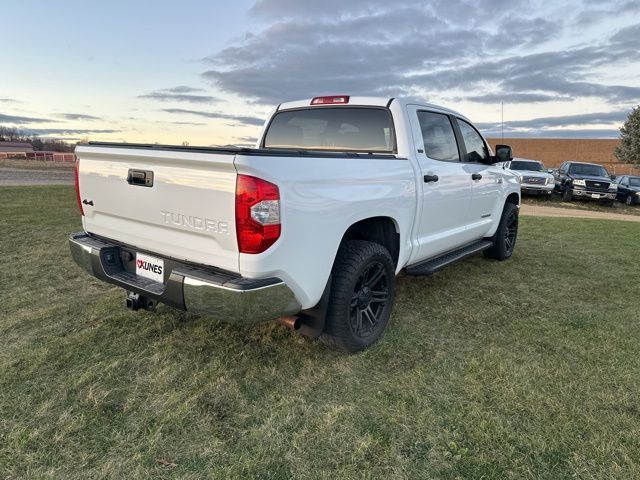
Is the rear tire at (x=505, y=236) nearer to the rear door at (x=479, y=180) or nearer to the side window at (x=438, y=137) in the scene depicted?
the rear door at (x=479, y=180)

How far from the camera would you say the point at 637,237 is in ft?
30.0

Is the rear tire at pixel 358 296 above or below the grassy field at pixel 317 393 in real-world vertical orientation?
above

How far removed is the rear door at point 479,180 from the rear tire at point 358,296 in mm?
1855

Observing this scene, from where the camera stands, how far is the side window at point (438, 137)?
4102mm

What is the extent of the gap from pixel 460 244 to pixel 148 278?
3344mm

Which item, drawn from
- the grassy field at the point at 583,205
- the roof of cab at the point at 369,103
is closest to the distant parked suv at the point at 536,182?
the grassy field at the point at 583,205

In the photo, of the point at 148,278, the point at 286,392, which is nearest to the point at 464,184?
the point at 286,392

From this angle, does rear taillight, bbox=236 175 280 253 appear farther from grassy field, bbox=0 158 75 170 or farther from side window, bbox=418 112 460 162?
grassy field, bbox=0 158 75 170

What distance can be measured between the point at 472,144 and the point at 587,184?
16.2 meters

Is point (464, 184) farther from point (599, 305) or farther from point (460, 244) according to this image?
point (599, 305)

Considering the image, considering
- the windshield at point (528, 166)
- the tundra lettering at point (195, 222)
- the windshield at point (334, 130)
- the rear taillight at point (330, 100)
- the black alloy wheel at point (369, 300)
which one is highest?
the rear taillight at point (330, 100)

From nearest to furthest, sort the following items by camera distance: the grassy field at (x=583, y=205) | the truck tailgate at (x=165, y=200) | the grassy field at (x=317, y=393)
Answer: the grassy field at (x=317, y=393) → the truck tailgate at (x=165, y=200) → the grassy field at (x=583, y=205)

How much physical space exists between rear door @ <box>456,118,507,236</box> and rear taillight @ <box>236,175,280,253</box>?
288 centimetres

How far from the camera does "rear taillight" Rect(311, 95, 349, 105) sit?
4134 millimetres
